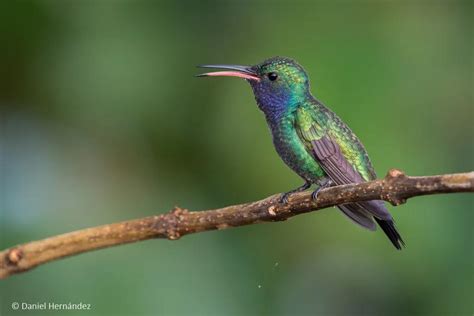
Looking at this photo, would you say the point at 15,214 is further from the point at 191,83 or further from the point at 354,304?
the point at 354,304

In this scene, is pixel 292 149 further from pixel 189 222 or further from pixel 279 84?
pixel 189 222

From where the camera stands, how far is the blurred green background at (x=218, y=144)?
235 centimetres

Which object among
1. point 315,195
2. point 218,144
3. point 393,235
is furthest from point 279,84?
point 315,195

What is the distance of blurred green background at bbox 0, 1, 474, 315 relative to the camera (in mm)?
2350

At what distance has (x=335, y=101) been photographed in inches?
87.9

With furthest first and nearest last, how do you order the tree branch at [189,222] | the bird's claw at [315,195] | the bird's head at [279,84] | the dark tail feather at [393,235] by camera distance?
the bird's head at [279,84] → the dark tail feather at [393,235] → the bird's claw at [315,195] → the tree branch at [189,222]

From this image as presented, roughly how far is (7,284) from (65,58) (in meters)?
0.87

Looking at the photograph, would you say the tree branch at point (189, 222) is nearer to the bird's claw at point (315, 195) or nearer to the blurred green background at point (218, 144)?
the bird's claw at point (315, 195)

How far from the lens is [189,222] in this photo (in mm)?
1710

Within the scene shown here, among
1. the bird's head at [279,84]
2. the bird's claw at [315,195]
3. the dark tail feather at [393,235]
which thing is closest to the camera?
the bird's claw at [315,195]

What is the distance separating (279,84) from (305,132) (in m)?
0.19

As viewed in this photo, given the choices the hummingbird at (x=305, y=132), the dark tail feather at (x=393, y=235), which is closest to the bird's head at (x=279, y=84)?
the hummingbird at (x=305, y=132)

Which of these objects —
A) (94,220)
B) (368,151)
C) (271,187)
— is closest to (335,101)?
(368,151)

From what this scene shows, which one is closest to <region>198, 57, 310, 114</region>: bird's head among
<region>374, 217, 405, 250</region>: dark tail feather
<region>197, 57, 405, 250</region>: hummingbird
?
<region>197, 57, 405, 250</region>: hummingbird
